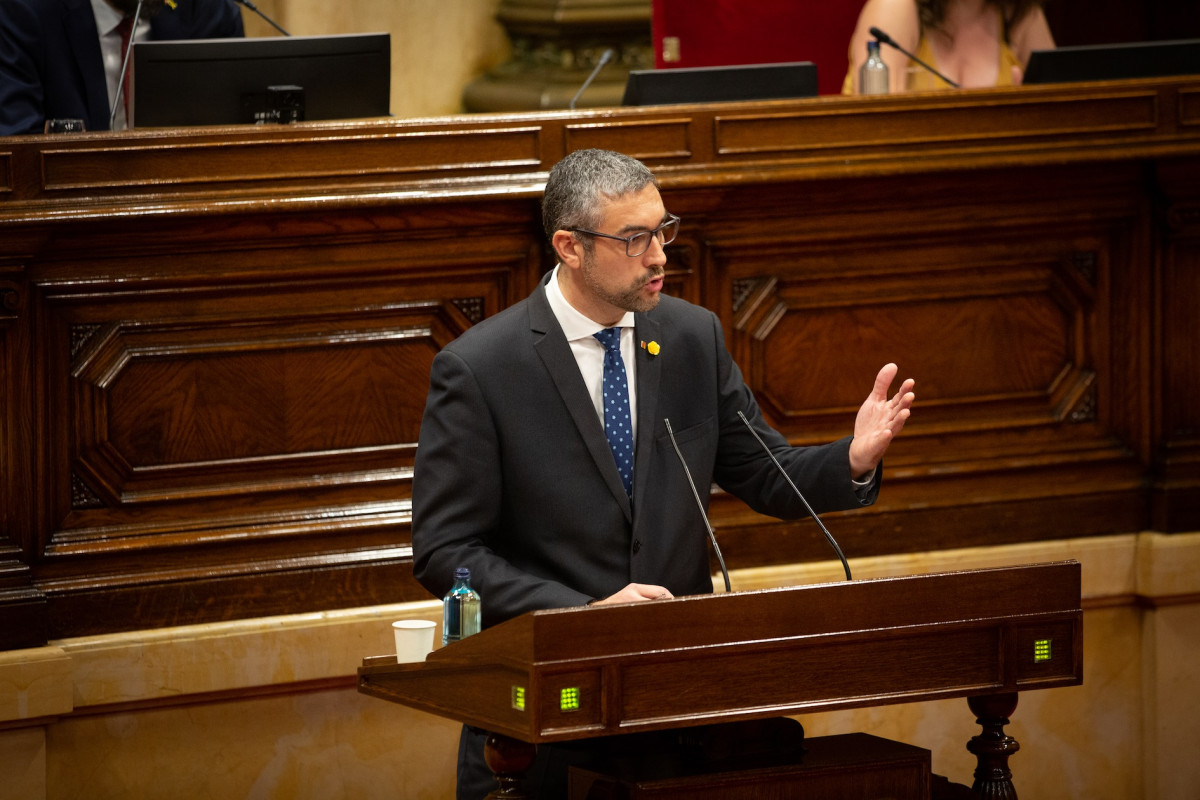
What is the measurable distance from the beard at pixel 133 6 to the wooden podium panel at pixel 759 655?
2591 millimetres

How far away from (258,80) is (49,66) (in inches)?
31.0

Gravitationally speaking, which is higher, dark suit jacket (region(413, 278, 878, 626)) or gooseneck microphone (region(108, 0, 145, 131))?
gooseneck microphone (region(108, 0, 145, 131))

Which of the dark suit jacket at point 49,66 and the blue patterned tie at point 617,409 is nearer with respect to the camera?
the blue patterned tie at point 617,409

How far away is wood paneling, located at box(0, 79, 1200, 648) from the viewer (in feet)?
12.5

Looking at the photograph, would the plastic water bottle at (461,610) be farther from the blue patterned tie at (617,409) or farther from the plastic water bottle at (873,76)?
the plastic water bottle at (873,76)

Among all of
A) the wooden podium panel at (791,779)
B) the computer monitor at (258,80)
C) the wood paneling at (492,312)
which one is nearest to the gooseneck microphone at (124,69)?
the computer monitor at (258,80)

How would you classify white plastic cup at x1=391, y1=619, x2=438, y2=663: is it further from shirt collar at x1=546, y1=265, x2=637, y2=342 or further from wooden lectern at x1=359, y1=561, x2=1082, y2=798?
shirt collar at x1=546, y1=265, x2=637, y2=342

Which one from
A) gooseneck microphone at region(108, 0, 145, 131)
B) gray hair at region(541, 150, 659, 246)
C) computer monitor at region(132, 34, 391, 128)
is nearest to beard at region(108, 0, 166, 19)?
gooseneck microphone at region(108, 0, 145, 131)

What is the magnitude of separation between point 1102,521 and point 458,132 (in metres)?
2.06

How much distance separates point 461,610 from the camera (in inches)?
103

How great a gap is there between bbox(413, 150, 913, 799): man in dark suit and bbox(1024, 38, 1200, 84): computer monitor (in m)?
1.91

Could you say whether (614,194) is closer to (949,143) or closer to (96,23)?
(949,143)

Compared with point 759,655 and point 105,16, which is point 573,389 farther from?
point 105,16

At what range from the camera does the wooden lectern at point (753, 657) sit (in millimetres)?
2303
